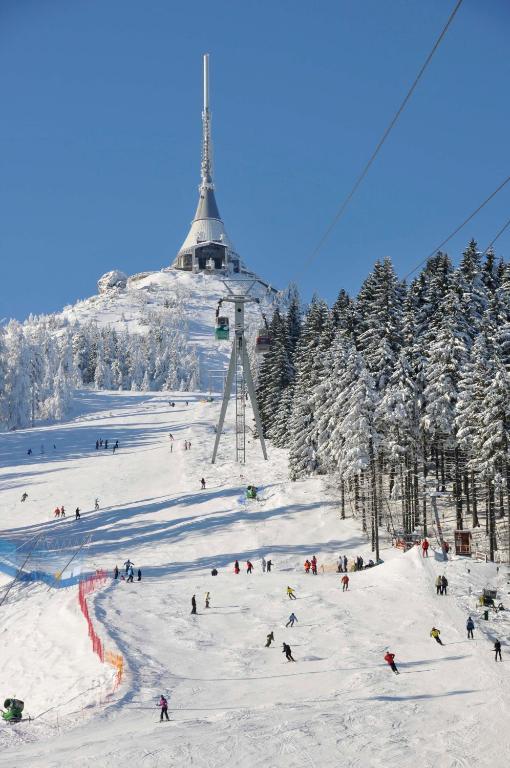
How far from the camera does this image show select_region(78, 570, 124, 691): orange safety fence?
21828mm

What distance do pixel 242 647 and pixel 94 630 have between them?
593 centimetres

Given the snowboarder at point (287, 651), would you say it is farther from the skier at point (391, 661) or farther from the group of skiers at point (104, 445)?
the group of skiers at point (104, 445)

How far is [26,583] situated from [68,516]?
1315cm

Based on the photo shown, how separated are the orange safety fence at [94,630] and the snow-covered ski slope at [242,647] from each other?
360 mm

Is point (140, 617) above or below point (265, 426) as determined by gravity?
below

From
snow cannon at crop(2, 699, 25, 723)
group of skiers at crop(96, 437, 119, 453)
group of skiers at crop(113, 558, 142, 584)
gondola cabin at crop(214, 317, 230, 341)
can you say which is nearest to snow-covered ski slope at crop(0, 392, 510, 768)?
group of skiers at crop(113, 558, 142, 584)

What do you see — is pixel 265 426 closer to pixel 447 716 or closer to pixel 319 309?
pixel 319 309

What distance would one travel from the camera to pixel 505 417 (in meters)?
32.3

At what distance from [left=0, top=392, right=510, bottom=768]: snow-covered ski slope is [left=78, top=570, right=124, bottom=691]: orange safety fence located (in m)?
0.36

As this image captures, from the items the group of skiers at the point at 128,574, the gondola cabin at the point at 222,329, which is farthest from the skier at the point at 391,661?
the gondola cabin at the point at 222,329

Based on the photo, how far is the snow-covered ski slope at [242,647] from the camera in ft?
52.5

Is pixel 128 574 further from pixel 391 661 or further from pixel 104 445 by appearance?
pixel 104 445

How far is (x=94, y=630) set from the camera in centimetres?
2572

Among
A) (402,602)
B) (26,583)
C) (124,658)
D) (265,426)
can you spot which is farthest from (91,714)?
(265,426)
